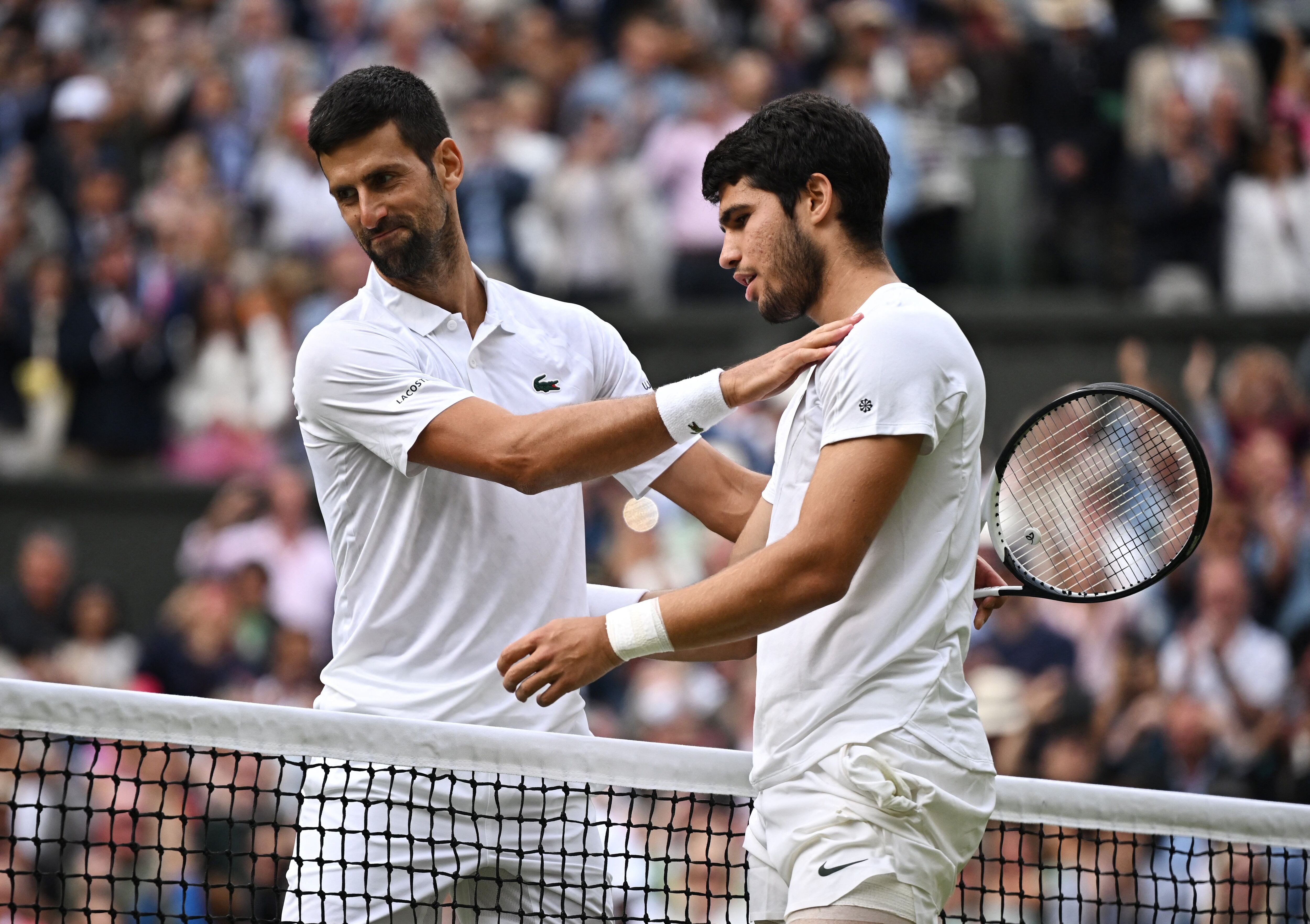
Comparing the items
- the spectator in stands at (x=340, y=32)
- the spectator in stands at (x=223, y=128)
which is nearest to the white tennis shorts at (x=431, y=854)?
the spectator in stands at (x=223, y=128)

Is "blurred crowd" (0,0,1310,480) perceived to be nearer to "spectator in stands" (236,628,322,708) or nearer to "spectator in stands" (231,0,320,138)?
"spectator in stands" (231,0,320,138)

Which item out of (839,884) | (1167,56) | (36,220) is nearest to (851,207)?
(839,884)

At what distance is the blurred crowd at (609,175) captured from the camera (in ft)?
36.2

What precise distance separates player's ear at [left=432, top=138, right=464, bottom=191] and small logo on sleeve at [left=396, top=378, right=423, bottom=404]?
1.76ft

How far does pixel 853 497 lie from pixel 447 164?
5.01 feet

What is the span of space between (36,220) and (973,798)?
10.5 m

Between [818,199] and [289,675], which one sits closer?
[818,199]

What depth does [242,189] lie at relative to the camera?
12430 mm

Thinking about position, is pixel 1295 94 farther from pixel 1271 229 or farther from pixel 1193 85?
pixel 1271 229

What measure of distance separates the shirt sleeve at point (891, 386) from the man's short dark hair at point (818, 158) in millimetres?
287

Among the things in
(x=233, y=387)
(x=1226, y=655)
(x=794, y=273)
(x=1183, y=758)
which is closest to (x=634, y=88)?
(x=233, y=387)

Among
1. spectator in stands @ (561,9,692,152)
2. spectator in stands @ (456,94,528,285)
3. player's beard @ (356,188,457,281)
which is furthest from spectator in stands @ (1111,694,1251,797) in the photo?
spectator in stands @ (561,9,692,152)

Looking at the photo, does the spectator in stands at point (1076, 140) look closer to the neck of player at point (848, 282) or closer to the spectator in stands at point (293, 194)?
the spectator in stands at point (293, 194)

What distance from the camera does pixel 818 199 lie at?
3523 millimetres
